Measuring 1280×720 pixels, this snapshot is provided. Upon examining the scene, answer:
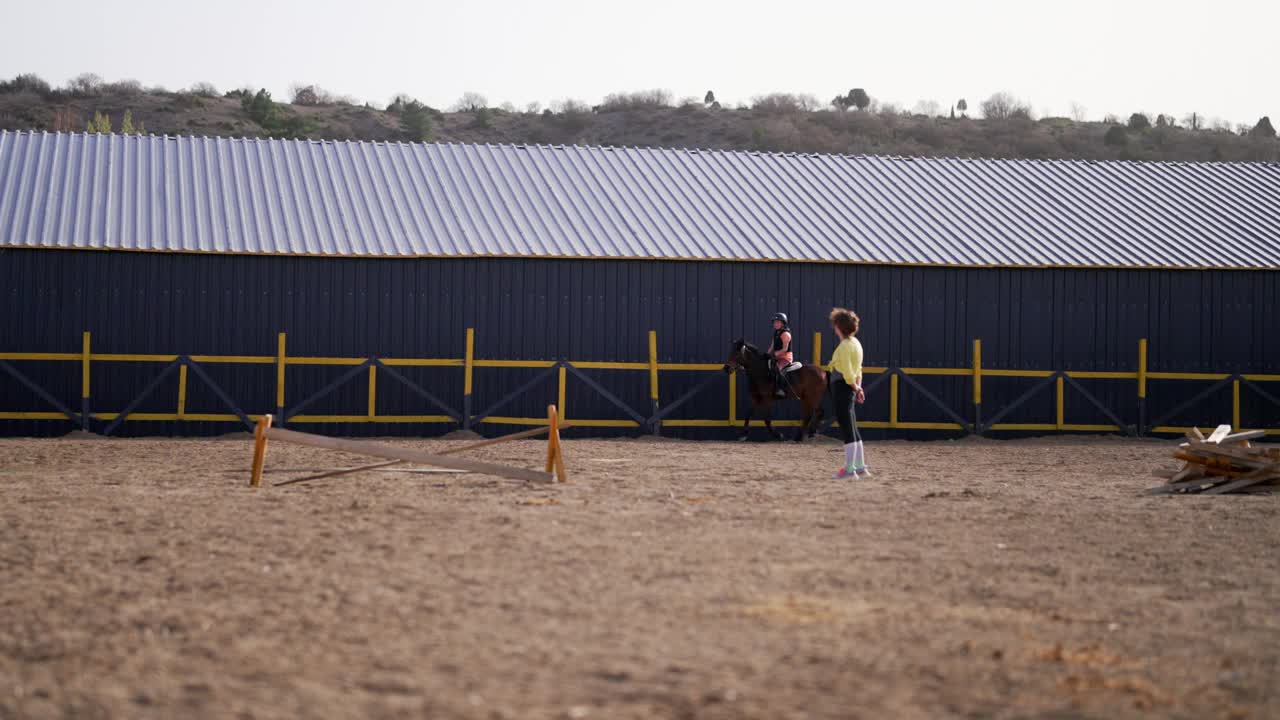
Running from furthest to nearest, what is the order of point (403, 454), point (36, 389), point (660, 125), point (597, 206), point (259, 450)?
point (660, 125) → point (597, 206) → point (36, 389) → point (259, 450) → point (403, 454)

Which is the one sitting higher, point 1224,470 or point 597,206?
point 597,206

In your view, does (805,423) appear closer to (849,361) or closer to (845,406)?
(845,406)

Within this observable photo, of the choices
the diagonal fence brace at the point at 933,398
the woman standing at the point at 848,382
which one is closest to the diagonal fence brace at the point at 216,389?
the diagonal fence brace at the point at 933,398

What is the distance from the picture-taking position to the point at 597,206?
2578cm

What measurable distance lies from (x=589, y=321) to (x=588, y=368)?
0.78 metres

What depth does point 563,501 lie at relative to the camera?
40.0ft

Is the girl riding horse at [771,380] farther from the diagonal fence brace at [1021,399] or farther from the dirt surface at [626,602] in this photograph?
the dirt surface at [626,602]

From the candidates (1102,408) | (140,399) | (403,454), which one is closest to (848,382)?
(403,454)

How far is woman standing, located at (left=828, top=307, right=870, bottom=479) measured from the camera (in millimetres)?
15219

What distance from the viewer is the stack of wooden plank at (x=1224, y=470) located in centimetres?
1402

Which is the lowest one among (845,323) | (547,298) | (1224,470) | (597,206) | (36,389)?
(1224,470)

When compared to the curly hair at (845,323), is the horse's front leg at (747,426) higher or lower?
lower

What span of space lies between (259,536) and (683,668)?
4631 millimetres

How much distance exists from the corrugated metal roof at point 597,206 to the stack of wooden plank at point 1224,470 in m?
10.3
